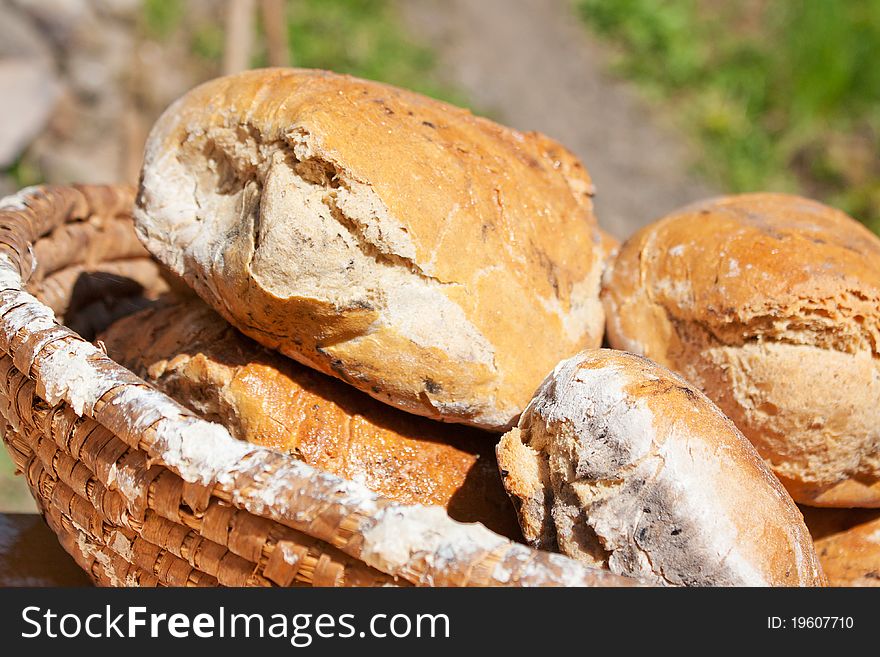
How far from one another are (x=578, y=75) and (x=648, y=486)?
5.28 metres

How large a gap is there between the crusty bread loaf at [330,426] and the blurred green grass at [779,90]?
13.7ft

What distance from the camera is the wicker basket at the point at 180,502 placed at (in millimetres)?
849

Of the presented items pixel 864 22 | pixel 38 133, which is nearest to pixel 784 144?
pixel 864 22

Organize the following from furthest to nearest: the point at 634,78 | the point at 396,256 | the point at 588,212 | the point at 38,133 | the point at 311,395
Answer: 1. the point at 634,78
2. the point at 38,133
3. the point at 588,212
4. the point at 311,395
5. the point at 396,256

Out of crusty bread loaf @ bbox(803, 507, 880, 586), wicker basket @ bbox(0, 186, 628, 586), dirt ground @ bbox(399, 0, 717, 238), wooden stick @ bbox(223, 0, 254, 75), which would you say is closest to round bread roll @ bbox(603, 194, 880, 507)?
crusty bread loaf @ bbox(803, 507, 880, 586)

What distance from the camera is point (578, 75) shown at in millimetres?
5906

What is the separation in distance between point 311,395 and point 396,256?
0.26 meters

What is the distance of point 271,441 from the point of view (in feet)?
4.00
